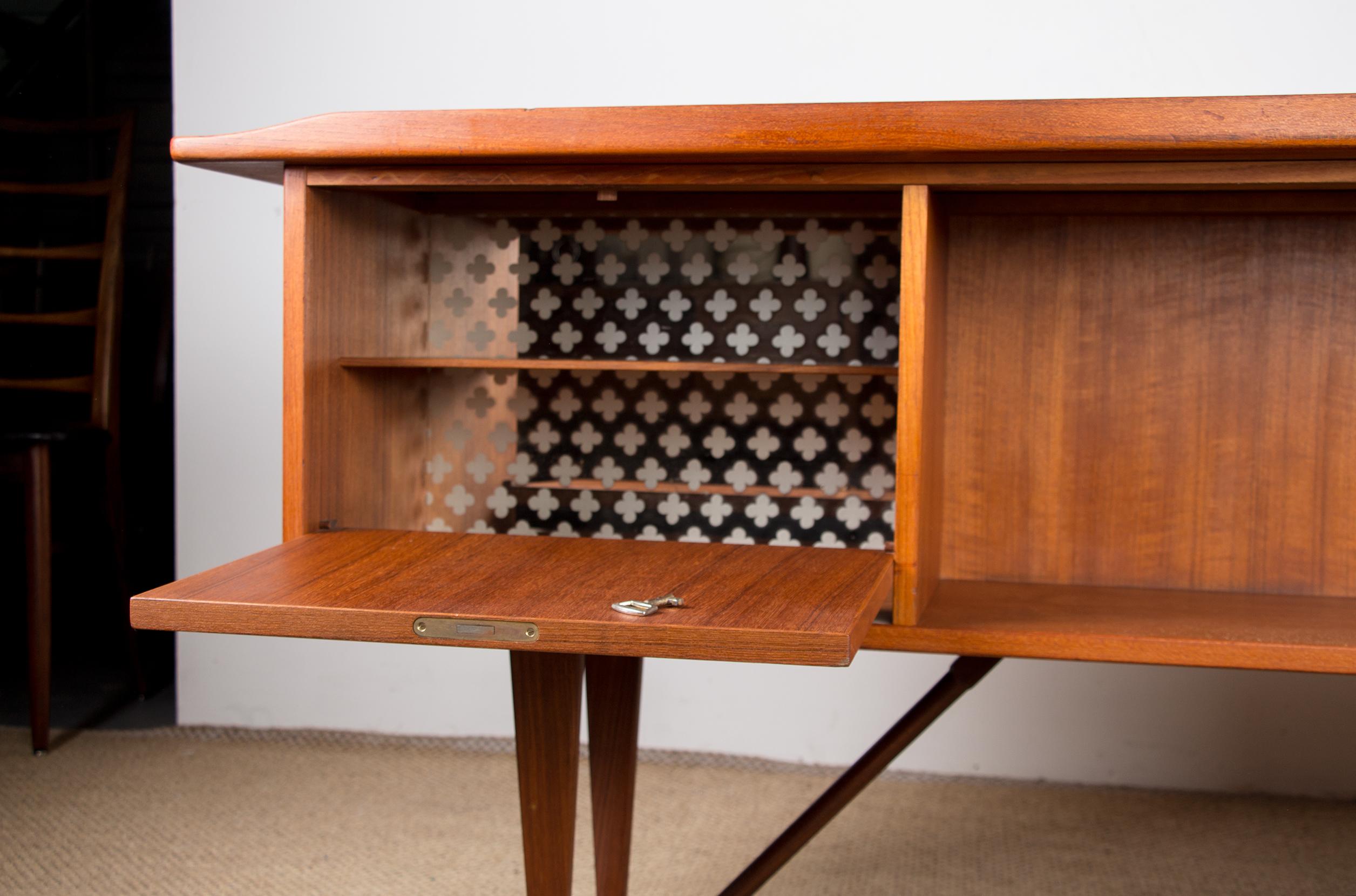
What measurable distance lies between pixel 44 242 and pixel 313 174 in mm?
1971

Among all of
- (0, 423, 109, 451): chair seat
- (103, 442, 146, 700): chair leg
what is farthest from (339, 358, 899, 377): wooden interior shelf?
(103, 442, 146, 700): chair leg

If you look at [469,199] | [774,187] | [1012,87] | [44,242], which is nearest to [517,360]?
[469,199]

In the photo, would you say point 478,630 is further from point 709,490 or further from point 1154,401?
point 1154,401

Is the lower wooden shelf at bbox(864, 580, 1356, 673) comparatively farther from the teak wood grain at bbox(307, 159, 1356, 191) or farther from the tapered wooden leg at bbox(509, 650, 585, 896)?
the teak wood grain at bbox(307, 159, 1356, 191)

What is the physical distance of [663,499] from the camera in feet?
6.44

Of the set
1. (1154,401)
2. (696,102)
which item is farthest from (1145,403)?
(696,102)

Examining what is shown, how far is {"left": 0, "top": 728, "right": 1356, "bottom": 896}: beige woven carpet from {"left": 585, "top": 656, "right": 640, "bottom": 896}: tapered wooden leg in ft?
1.19

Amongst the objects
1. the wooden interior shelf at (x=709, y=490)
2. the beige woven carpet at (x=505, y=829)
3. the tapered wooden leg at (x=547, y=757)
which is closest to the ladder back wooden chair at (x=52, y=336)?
the beige woven carpet at (x=505, y=829)

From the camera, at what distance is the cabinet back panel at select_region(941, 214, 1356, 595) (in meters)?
1.79

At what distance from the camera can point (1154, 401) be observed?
72.3 inches

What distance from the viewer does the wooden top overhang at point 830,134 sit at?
1.40 m

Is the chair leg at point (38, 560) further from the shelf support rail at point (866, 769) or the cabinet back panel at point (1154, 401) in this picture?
the cabinet back panel at point (1154, 401)

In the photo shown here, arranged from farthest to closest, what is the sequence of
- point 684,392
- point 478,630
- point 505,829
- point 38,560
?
1. point 38,560
2. point 505,829
3. point 684,392
4. point 478,630

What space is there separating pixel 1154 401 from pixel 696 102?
1.35 metres
